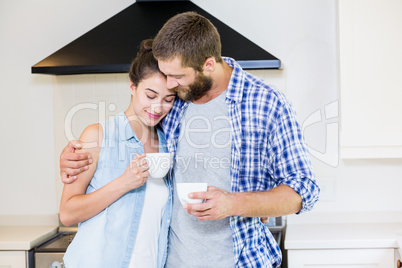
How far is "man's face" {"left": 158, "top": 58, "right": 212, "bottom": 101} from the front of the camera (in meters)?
1.41

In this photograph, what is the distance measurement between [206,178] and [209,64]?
33 cm

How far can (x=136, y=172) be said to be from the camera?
134cm

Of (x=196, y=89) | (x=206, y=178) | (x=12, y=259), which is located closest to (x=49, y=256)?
(x=12, y=259)

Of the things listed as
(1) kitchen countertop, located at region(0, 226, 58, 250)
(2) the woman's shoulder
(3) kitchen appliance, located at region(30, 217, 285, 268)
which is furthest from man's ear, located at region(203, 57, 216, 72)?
(1) kitchen countertop, located at region(0, 226, 58, 250)

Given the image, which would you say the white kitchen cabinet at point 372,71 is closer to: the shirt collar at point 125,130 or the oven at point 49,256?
the shirt collar at point 125,130

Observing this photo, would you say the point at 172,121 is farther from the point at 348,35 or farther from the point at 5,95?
the point at 5,95

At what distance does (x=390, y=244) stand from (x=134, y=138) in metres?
1.32

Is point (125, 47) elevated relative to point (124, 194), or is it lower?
elevated

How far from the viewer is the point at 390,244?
2195 millimetres

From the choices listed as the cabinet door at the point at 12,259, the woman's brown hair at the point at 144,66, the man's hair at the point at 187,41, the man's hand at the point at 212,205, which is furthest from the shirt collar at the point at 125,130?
the cabinet door at the point at 12,259

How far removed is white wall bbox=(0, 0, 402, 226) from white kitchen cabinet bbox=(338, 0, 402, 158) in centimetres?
30

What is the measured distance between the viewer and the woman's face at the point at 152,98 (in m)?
1.45

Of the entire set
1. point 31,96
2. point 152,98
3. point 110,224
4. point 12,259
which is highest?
point 31,96

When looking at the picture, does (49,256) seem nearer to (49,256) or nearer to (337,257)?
(49,256)
